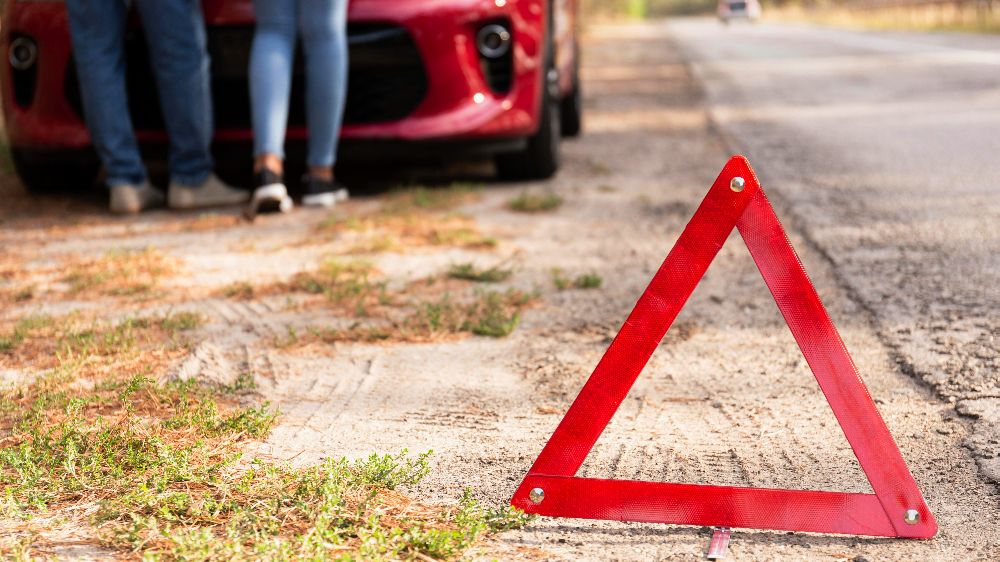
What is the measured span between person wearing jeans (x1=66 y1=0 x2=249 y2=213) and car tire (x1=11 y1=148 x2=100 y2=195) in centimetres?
21

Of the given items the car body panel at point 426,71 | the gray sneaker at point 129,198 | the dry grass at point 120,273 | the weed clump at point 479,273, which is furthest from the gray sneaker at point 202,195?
the weed clump at point 479,273

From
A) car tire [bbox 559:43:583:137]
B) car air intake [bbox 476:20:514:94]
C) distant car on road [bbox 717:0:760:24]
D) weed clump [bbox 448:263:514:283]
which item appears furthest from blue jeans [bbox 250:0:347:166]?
distant car on road [bbox 717:0:760:24]

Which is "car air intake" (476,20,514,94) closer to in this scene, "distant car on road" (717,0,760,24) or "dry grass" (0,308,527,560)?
"dry grass" (0,308,527,560)

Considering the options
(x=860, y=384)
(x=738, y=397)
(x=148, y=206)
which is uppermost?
(x=860, y=384)

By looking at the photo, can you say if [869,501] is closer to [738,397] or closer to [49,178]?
[738,397]

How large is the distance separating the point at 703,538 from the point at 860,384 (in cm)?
39

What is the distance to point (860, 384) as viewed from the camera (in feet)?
6.57

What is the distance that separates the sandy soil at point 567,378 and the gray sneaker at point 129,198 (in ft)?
0.63

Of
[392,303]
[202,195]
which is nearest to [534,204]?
[202,195]

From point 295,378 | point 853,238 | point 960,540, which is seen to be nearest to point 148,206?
point 295,378

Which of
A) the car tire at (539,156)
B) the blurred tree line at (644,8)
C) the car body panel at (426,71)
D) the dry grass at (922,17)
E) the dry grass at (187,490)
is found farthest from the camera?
the blurred tree line at (644,8)

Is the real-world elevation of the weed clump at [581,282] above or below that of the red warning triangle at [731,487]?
below

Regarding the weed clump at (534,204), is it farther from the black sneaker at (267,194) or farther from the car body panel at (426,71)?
the black sneaker at (267,194)

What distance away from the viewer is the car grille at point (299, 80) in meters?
5.14
